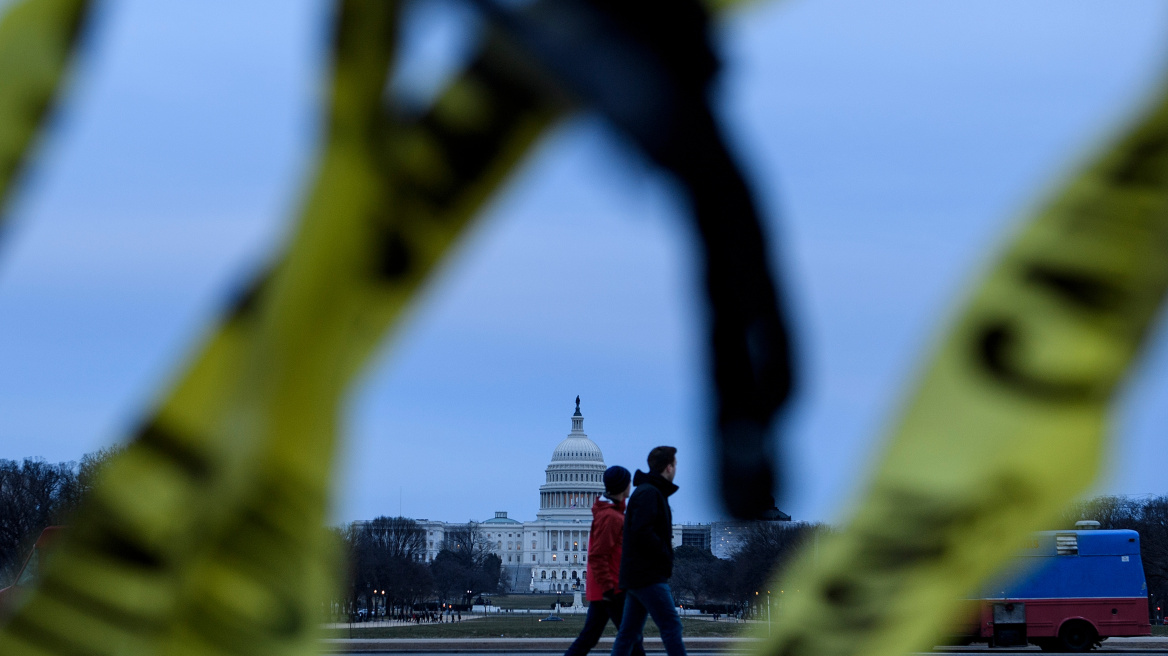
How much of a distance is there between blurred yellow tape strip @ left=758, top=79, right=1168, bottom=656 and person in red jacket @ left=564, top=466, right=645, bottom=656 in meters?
6.75

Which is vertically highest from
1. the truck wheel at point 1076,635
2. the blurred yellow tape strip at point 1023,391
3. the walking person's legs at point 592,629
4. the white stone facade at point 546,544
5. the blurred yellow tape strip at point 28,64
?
the white stone facade at point 546,544

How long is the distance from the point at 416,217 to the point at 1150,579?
50253mm

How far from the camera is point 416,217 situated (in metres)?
0.55

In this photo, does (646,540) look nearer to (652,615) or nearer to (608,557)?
(652,615)

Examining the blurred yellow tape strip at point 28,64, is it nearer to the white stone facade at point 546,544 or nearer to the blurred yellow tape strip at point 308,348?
the blurred yellow tape strip at point 308,348

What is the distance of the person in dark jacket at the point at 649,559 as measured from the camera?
6.36 metres

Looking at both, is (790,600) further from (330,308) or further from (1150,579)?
(1150,579)

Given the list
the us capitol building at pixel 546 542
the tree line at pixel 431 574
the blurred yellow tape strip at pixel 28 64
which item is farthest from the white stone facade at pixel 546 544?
the blurred yellow tape strip at pixel 28 64

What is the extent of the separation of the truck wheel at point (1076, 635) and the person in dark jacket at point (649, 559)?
15.1 m

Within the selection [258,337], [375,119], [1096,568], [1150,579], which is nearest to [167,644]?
[258,337]

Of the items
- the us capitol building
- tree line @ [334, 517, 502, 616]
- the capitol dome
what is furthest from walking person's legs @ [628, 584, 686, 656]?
the us capitol building

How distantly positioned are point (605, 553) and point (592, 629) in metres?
0.51

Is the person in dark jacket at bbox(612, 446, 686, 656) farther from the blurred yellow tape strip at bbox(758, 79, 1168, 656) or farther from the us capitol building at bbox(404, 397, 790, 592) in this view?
the us capitol building at bbox(404, 397, 790, 592)

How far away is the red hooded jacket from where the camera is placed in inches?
290
